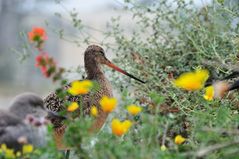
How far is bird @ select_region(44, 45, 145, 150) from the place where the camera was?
12.7 feet

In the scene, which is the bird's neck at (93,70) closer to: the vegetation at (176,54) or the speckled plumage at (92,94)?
the speckled plumage at (92,94)

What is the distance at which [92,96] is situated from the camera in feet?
13.4

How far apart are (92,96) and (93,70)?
0.38 metres

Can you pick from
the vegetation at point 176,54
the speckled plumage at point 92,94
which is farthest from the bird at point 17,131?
the vegetation at point 176,54

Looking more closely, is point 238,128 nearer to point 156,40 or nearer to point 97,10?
point 156,40

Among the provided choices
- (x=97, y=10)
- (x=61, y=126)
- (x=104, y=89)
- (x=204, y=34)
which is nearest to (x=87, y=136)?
(x=61, y=126)

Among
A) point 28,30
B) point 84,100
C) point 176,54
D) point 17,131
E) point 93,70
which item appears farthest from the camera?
point 28,30

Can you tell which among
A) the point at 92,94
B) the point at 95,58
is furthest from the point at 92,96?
the point at 95,58

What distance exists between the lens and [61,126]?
3.88 metres

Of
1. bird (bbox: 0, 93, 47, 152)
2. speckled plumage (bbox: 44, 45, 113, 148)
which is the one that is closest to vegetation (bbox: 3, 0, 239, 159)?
speckled plumage (bbox: 44, 45, 113, 148)

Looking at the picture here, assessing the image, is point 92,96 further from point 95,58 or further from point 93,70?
point 95,58

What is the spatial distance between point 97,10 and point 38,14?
0.88m

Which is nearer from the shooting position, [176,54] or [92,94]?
[92,94]

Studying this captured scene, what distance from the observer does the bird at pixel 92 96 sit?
3.86m
